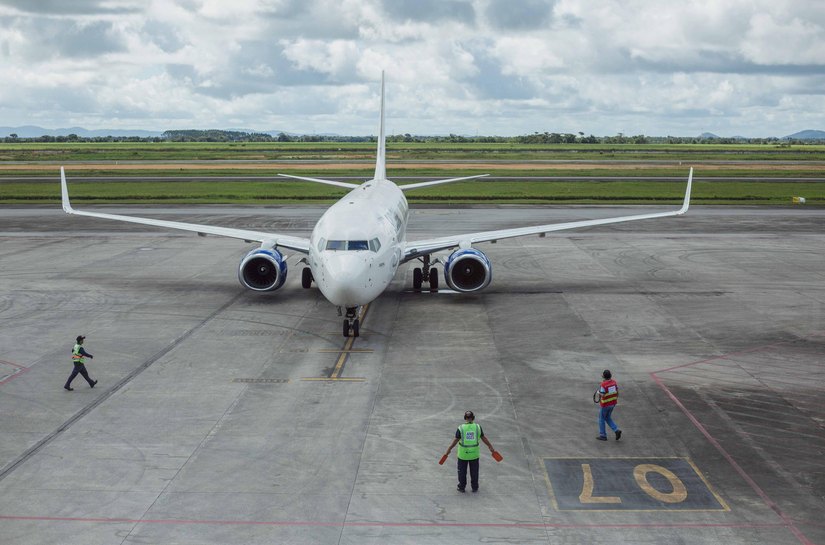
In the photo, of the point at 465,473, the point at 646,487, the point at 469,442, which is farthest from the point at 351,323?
the point at 646,487

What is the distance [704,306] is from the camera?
3080 cm

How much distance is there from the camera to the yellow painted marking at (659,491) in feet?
47.4

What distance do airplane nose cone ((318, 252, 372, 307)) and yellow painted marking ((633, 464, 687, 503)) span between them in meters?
11.3

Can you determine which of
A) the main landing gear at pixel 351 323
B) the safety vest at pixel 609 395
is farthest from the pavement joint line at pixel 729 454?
the main landing gear at pixel 351 323

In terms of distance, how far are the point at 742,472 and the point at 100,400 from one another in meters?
15.8

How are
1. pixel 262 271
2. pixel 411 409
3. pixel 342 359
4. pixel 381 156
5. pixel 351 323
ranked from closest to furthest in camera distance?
pixel 411 409, pixel 342 359, pixel 351 323, pixel 262 271, pixel 381 156

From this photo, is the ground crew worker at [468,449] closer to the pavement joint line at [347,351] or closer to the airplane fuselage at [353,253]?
the pavement joint line at [347,351]

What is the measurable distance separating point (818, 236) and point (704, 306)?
2478 cm

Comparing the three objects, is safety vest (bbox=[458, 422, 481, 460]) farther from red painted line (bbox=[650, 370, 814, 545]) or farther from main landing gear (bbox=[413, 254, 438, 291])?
main landing gear (bbox=[413, 254, 438, 291])

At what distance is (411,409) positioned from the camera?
1928 centimetres

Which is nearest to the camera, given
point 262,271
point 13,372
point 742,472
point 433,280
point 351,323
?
point 742,472

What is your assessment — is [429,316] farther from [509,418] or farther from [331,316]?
[509,418]

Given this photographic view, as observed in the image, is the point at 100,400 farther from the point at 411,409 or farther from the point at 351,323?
the point at 351,323

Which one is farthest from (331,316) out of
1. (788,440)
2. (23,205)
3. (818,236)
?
(23,205)
